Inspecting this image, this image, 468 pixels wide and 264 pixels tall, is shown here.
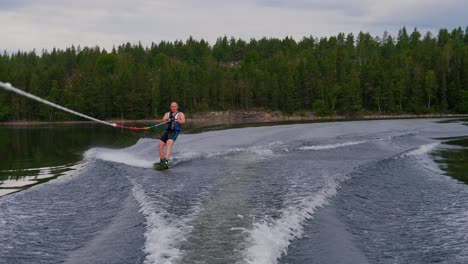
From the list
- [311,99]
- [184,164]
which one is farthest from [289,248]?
[311,99]

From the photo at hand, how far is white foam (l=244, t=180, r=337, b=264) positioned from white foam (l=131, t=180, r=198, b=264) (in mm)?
1082

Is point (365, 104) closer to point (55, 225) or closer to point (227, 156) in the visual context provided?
point (227, 156)

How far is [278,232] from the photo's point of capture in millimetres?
7395

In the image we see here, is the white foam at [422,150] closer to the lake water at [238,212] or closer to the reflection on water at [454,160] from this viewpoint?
the reflection on water at [454,160]

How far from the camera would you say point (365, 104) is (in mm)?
103250

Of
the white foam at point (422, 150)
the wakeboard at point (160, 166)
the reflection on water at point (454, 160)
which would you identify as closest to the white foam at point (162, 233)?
the wakeboard at point (160, 166)

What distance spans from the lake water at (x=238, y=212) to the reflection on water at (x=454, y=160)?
0.20m

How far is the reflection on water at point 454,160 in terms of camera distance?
14859 millimetres

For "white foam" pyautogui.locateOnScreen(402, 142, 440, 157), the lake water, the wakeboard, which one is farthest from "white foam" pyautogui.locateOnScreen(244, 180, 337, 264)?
"white foam" pyautogui.locateOnScreen(402, 142, 440, 157)

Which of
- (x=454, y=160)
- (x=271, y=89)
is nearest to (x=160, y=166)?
(x=454, y=160)

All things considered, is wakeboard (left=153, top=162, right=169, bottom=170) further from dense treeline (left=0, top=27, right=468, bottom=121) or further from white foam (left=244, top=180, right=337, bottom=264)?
dense treeline (left=0, top=27, right=468, bottom=121)

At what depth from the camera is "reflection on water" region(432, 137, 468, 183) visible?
14859mm

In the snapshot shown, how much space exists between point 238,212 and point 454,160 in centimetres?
1336

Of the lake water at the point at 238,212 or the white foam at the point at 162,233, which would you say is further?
the lake water at the point at 238,212
